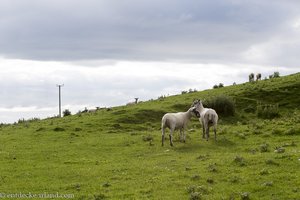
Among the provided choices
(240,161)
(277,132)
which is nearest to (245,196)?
(240,161)

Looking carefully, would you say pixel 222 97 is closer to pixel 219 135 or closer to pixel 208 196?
pixel 219 135

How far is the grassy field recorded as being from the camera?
585 inches

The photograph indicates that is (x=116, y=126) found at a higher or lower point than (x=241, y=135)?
higher

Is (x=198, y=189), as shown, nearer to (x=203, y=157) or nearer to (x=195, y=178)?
(x=195, y=178)

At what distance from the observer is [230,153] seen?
21.3m

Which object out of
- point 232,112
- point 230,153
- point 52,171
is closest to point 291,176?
point 230,153

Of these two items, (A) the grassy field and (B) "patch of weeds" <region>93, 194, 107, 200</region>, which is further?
(A) the grassy field

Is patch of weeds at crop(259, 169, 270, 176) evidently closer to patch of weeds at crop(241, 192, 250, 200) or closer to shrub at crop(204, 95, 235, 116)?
patch of weeds at crop(241, 192, 250, 200)

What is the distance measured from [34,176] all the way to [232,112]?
72.3ft

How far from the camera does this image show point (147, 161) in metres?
20.6

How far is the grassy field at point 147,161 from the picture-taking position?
1485cm

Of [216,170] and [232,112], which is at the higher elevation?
[232,112]

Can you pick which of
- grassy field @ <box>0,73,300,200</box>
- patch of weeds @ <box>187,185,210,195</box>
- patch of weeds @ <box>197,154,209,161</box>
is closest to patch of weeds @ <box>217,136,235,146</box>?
grassy field @ <box>0,73,300,200</box>

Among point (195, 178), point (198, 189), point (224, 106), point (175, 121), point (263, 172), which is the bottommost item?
point (198, 189)
